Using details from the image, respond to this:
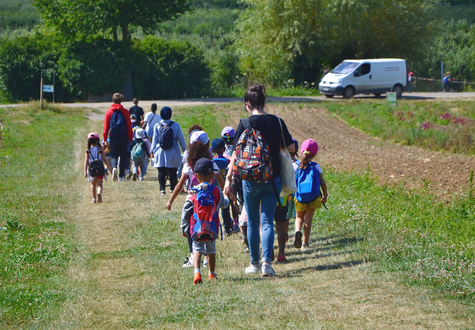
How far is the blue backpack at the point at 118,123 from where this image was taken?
1192cm

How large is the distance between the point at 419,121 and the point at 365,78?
986cm

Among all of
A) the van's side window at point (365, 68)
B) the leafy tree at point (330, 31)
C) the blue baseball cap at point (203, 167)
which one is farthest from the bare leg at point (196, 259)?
the leafy tree at point (330, 31)

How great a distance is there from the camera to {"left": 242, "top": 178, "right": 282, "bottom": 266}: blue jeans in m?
6.04

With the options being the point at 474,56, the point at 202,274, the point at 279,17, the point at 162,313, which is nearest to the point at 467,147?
the point at 202,274

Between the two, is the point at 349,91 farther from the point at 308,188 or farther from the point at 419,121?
the point at 308,188

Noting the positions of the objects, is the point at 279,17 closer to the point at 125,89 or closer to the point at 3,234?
the point at 125,89

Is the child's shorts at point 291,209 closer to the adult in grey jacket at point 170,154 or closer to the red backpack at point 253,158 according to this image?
the red backpack at point 253,158

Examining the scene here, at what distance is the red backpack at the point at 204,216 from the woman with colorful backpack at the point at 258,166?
0.24 meters

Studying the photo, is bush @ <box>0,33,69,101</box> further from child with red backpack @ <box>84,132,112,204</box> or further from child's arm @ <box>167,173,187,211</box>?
child's arm @ <box>167,173,187,211</box>

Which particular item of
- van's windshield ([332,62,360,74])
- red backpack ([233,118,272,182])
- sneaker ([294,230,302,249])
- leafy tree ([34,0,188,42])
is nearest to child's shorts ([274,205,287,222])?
sneaker ([294,230,302,249])

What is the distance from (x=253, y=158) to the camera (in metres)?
5.89

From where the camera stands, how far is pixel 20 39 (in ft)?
124

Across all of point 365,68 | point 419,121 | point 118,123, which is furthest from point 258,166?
point 365,68

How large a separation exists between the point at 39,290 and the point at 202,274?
5.64 feet
